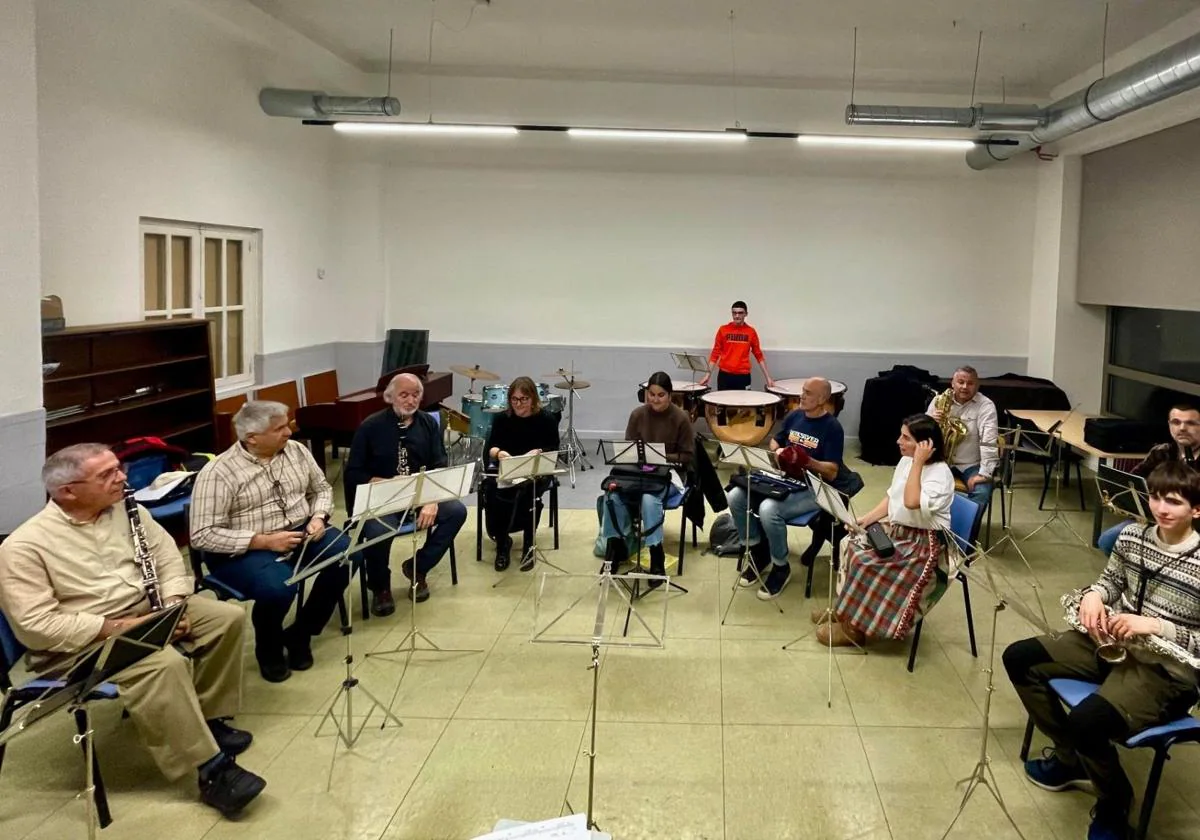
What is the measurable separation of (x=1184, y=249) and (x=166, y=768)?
7.67 m

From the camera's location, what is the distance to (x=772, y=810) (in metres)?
2.65

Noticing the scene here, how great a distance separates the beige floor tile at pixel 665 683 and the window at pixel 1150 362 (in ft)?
18.1

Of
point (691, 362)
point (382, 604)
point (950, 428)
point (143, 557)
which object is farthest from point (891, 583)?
point (691, 362)

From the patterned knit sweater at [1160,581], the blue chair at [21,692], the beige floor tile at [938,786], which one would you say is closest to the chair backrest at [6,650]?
the blue chair at [21,692]

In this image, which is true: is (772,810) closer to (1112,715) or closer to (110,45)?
(1112,715)

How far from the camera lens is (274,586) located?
11.0 ft

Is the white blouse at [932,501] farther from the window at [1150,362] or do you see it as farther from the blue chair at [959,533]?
the window at [1150,362]

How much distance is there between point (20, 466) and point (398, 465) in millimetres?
1733

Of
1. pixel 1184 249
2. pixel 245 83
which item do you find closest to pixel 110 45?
pixel 245 83

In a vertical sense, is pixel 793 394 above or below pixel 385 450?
above

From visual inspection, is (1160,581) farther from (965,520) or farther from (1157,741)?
(965,520)

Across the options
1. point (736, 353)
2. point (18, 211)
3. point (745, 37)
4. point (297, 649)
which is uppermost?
point (745, 37)

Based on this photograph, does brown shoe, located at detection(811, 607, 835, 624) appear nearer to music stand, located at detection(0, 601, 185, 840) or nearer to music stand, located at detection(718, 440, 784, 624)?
music stand, located at detection(718, 440, 784, 624)

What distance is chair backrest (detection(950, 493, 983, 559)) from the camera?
3598 mm
